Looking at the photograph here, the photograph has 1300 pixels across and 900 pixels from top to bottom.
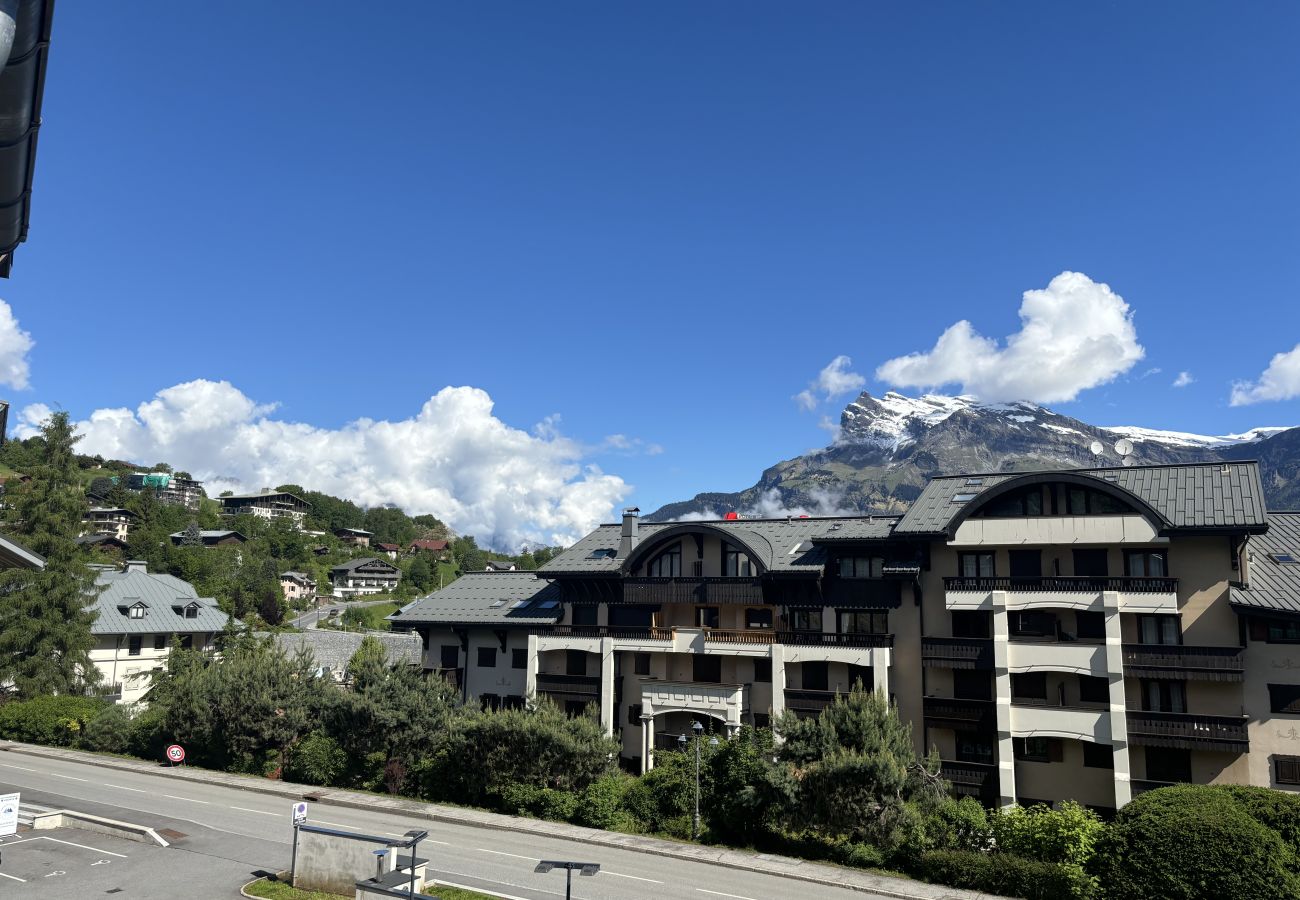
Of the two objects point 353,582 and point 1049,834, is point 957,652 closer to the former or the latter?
point 1049,834

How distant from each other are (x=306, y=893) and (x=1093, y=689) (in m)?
32.5

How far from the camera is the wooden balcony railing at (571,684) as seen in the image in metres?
49.5

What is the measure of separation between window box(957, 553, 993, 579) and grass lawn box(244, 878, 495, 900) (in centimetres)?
2697

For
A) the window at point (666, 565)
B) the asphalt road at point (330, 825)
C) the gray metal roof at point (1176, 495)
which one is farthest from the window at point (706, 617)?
the asphalt road at point (330, 825)

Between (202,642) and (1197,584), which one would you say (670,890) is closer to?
(1197,584)

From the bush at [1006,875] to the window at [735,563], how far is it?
19879mm

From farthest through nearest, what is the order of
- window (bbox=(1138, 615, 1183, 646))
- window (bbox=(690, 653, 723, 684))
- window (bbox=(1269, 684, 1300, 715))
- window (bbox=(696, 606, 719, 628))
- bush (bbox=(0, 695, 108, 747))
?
1. bush (bbox=(0, 695, 108, 747))
2. window (bbox=(696, 606, 719, 628))
3. window (bbox=(690, 653, 723, 684))
4. window (bbox=(1138, 615, 1183, 646))
5. window (bbox=(1269, 684, 1300, 715))

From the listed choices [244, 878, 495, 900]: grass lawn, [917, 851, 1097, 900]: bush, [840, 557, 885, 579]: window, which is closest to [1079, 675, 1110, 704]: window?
[840, 557, 885, 579]: window

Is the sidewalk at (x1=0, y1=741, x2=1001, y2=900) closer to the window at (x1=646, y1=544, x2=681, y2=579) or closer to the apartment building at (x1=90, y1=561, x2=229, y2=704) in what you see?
the window at (x1=646, y1=544, x2=681, y2=579)

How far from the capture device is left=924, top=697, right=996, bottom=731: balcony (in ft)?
130

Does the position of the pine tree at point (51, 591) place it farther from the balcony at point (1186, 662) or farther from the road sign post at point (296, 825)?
the balcony at point (1186, 662)

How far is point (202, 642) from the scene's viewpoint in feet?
259

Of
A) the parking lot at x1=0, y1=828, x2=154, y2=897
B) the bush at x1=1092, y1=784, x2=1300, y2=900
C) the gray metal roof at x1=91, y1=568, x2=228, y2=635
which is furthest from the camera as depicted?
the gray metal roof at x1=91, y1=568, x2=228, y2=635

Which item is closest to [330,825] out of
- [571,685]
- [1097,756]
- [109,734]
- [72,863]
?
[72,863]
